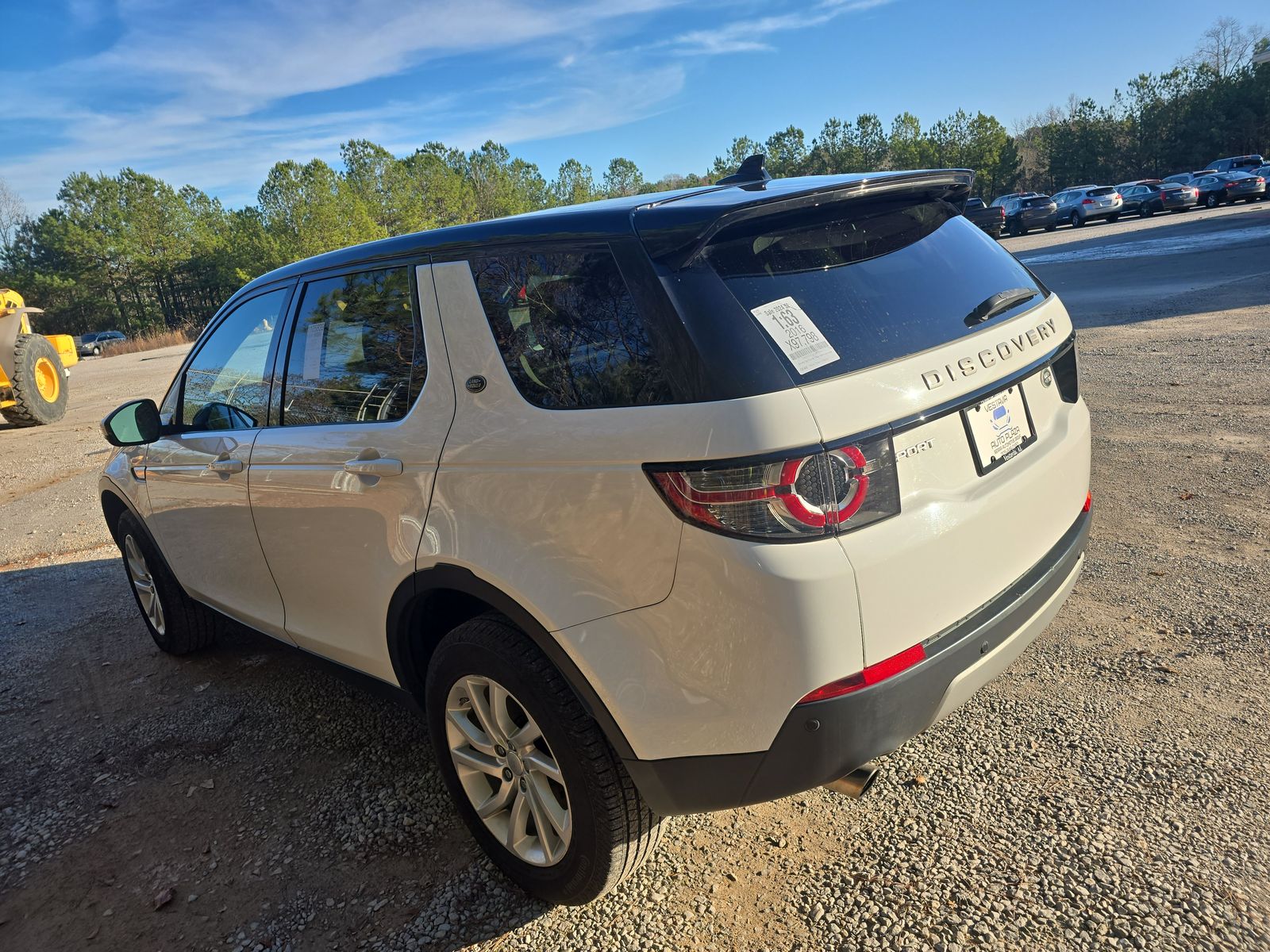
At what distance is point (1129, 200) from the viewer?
37250 millimetres

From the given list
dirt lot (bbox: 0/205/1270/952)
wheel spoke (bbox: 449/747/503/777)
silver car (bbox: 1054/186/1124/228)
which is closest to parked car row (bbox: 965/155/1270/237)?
silver car (bbox: 1054/186/1124/228)

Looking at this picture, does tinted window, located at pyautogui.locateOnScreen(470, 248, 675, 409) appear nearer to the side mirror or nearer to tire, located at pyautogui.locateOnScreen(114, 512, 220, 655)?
the side mirror

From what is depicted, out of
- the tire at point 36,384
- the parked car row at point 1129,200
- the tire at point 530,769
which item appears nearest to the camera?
the tire at point 530,769

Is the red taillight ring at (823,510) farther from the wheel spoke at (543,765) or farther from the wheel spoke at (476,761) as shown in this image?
the wheel spoke at (476,761)

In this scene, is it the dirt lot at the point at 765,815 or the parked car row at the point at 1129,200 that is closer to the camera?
the dirt lot at the point at 765,815

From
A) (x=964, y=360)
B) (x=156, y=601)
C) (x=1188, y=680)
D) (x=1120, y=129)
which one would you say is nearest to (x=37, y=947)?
(x=156, y=601)

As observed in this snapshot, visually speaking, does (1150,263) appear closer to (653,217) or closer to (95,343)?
(653,217)

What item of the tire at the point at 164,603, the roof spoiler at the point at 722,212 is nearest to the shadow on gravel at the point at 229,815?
the tire at the point at 164,603

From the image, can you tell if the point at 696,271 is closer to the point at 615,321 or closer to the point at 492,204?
the point at 615,321

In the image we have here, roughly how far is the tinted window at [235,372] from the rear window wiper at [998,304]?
2.40 m

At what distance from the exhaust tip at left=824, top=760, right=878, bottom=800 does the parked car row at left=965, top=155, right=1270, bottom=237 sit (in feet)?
123

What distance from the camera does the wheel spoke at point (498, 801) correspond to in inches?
94.7

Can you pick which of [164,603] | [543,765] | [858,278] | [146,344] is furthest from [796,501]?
[146,344]

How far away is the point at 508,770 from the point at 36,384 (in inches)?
605
